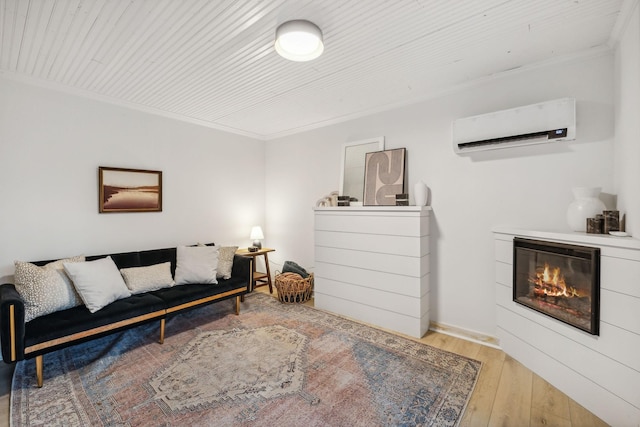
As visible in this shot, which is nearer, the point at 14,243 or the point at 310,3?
the point at 310,3

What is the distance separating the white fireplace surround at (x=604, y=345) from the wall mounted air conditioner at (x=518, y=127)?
801mm

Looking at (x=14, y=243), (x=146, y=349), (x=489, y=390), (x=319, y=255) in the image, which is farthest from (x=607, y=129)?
(x=14, y=243)

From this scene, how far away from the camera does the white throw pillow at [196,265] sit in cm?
323

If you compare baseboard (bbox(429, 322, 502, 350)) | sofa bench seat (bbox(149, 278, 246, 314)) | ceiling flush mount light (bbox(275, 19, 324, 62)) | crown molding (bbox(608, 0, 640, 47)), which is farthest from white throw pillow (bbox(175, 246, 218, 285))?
crown molding (bbox(608, 0, 640, 47))

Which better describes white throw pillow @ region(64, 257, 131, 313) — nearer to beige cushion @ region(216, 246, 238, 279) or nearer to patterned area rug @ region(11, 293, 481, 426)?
patterned area rug @ region(11, 293, 481, 426)

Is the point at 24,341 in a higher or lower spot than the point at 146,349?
higher

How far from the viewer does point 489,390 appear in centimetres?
201

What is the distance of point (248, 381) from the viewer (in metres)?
2.13

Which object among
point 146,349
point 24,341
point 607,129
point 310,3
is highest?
point 310,3

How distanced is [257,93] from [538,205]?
9.62 feet

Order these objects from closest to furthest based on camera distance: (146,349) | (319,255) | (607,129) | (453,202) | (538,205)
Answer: (607,129)
(538,205)
(146,349)
(453,202)
(319,255)

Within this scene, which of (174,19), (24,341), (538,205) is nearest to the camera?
(174,19)

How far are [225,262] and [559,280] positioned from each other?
3.35 meters

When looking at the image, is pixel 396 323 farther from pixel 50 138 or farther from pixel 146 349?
pixel 50 138
